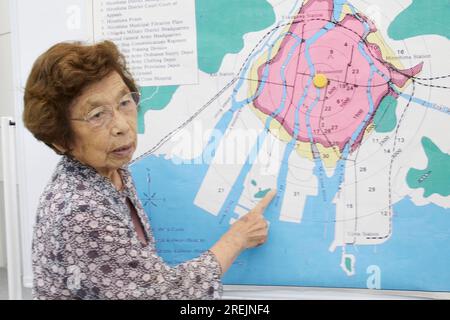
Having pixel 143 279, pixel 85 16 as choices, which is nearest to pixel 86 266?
pixel 143 279

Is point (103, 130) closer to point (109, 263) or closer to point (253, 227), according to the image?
point (109, 263)

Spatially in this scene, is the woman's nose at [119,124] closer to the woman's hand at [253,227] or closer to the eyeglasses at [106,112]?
the eyeglasses at [106,112]

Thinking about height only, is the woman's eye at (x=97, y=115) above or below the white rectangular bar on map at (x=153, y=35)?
below

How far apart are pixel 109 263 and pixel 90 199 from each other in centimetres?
13

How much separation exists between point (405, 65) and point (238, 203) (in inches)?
20.1

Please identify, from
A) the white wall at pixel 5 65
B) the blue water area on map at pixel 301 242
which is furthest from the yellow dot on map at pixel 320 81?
the white wall at pixel 5 65

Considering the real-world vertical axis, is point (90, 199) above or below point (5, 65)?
below

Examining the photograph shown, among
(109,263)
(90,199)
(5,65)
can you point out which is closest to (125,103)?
(90,199)

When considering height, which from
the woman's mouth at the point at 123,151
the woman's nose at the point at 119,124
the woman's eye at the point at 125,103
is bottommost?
the woman's mouth at the point at 123,151

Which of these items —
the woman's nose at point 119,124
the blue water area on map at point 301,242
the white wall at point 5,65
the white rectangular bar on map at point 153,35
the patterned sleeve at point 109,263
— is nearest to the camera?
the patterned sleeve at point 109,263

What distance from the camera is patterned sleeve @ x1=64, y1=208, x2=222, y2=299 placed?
80 cm

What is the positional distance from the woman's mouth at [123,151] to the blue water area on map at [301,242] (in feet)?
0.71

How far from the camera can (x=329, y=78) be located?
104 cm

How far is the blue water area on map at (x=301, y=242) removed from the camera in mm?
1021
